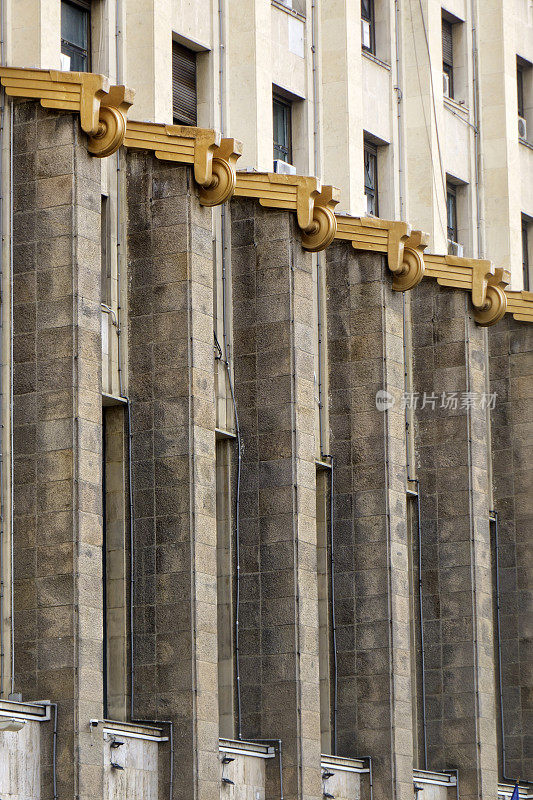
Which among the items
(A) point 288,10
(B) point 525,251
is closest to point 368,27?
(A) point 288,10

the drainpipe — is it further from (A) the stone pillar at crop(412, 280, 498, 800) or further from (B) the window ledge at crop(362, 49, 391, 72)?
(B) the window ledge at crop(362, 49, 391, 72)

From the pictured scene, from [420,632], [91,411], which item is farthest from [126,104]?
[420,632]

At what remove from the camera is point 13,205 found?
30.9 metres

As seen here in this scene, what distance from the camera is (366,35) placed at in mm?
43188

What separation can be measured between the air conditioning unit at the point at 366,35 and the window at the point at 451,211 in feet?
15.0

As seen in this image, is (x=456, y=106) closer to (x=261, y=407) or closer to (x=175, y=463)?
(x=261, y=407)

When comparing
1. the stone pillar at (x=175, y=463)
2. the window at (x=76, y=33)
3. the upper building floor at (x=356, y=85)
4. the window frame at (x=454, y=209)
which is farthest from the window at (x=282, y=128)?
the window frame at (x=454, y=209)

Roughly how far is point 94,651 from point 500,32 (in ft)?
80.4

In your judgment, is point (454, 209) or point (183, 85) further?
point (454, 209)

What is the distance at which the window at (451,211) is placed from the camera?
4622cm

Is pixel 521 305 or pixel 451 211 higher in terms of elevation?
pixel 451 211

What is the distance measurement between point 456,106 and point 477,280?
5.58 metres

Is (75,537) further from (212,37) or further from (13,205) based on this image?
(212,37)

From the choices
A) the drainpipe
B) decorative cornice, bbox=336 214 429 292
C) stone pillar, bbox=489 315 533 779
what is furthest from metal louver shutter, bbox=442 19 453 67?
the drainpipe
